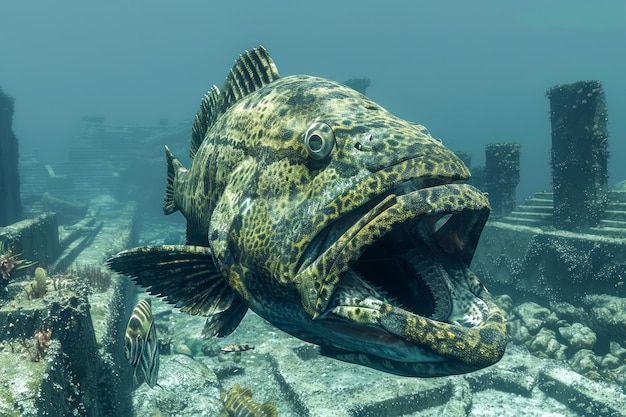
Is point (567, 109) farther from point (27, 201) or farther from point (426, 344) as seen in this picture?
point (27, 201)

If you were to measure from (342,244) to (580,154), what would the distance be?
15755 millimetres

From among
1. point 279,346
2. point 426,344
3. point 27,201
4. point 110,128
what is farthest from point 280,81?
point 110,128

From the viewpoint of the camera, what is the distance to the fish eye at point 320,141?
6.72 ft

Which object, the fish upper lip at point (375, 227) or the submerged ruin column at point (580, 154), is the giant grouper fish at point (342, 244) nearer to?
the fish upper lip at point (375, 227)


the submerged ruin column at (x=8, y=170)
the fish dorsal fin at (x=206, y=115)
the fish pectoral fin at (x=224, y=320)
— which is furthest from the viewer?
the submerged ruin column at (x=8, y=170)

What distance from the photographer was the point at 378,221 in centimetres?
172

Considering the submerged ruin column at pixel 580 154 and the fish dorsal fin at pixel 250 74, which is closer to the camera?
the fish dorsal fin at pixel 250 74

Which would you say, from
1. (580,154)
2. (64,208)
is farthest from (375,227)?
(64,208)

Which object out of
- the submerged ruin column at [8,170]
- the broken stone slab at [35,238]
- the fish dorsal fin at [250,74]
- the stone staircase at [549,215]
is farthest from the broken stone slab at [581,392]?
the submerged ruin column at [8,170]

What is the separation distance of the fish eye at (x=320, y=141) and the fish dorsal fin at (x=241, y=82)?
3.34 ft

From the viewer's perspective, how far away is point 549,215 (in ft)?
53.6

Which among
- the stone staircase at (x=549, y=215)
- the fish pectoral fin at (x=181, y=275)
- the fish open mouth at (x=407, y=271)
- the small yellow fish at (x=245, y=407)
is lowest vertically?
the small yellow fish at (x=245, y=407)

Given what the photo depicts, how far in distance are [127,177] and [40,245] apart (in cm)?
3862

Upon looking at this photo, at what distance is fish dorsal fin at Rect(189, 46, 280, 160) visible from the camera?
2.97 m
